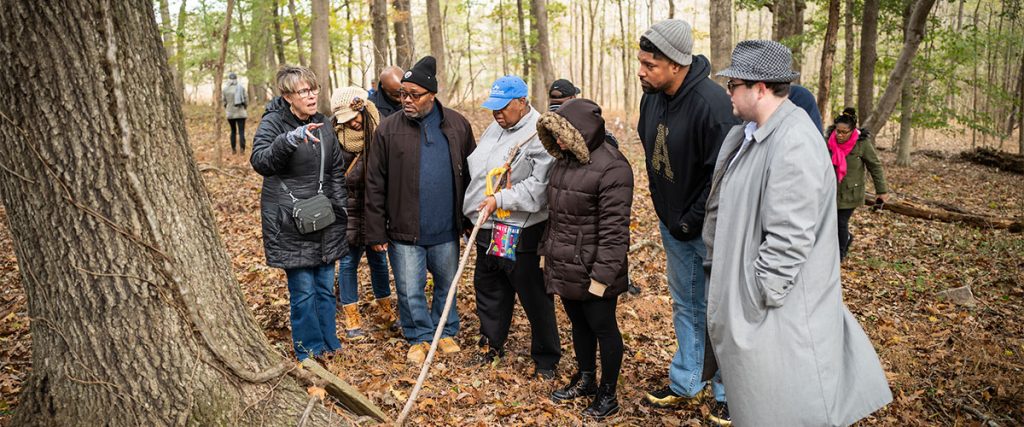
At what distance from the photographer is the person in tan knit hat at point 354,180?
531 centimetres

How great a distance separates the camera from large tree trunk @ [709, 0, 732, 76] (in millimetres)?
7902

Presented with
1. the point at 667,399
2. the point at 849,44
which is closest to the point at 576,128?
the point at 667,399

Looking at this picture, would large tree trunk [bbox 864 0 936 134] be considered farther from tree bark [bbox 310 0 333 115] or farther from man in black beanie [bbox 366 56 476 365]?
tree bark [bbox 310 0 333 115]

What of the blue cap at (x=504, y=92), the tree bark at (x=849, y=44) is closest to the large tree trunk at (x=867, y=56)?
the tree bark at (x=849, y=44)

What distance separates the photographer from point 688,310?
159 inches

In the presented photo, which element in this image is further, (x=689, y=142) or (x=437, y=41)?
(x=437, y=41)

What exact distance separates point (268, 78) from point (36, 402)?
19045 millimetres

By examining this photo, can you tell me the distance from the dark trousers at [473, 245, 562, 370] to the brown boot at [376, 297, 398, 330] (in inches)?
43.3

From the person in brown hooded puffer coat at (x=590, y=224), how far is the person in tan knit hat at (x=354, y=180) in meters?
2.01

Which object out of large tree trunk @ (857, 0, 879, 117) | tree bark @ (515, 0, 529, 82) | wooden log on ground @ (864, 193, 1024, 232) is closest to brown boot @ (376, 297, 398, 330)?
wooden log on ground @ (864, 193, 1024, 232)

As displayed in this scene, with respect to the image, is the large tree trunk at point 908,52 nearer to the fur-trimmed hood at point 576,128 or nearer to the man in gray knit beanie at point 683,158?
the man in gray knit beanie at point 683,158

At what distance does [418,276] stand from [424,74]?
1.64 m

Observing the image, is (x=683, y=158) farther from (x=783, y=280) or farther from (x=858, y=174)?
(x=858, y=174)

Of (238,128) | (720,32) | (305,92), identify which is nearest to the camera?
(305,92)
